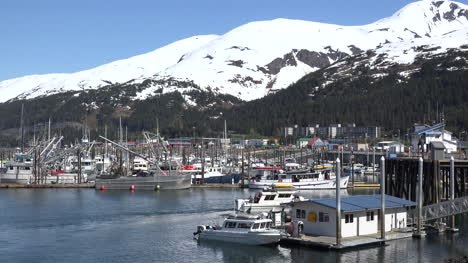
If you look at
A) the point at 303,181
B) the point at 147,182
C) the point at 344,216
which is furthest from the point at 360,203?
the point at 147,182

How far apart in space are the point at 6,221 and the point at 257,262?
30.7 meters

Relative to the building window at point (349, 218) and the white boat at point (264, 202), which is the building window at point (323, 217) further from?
the white boat at point (264, 202)

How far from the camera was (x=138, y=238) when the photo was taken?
174 ft

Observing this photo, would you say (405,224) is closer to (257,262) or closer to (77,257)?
(257,262)

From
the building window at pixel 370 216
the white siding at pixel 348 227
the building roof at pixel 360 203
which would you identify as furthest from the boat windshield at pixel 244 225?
the building window at pixel 370 216

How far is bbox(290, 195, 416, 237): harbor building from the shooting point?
45.9 meters

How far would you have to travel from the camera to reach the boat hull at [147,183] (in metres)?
98.8

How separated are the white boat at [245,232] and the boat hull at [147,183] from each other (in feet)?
161

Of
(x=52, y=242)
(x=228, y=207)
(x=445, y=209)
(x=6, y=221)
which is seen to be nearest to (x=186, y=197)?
(x=228, y=207)

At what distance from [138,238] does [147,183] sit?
46.6 m

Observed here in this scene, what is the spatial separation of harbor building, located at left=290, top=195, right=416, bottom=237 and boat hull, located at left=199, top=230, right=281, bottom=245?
76.6 inches

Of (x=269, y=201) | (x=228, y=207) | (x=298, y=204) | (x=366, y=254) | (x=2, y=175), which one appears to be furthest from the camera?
(x=2, y=175)

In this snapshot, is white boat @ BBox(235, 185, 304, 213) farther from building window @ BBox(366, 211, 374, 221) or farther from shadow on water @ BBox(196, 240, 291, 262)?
building window @ BBox(366, 211, 374, 221)

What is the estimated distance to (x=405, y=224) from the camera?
50.6 metres
